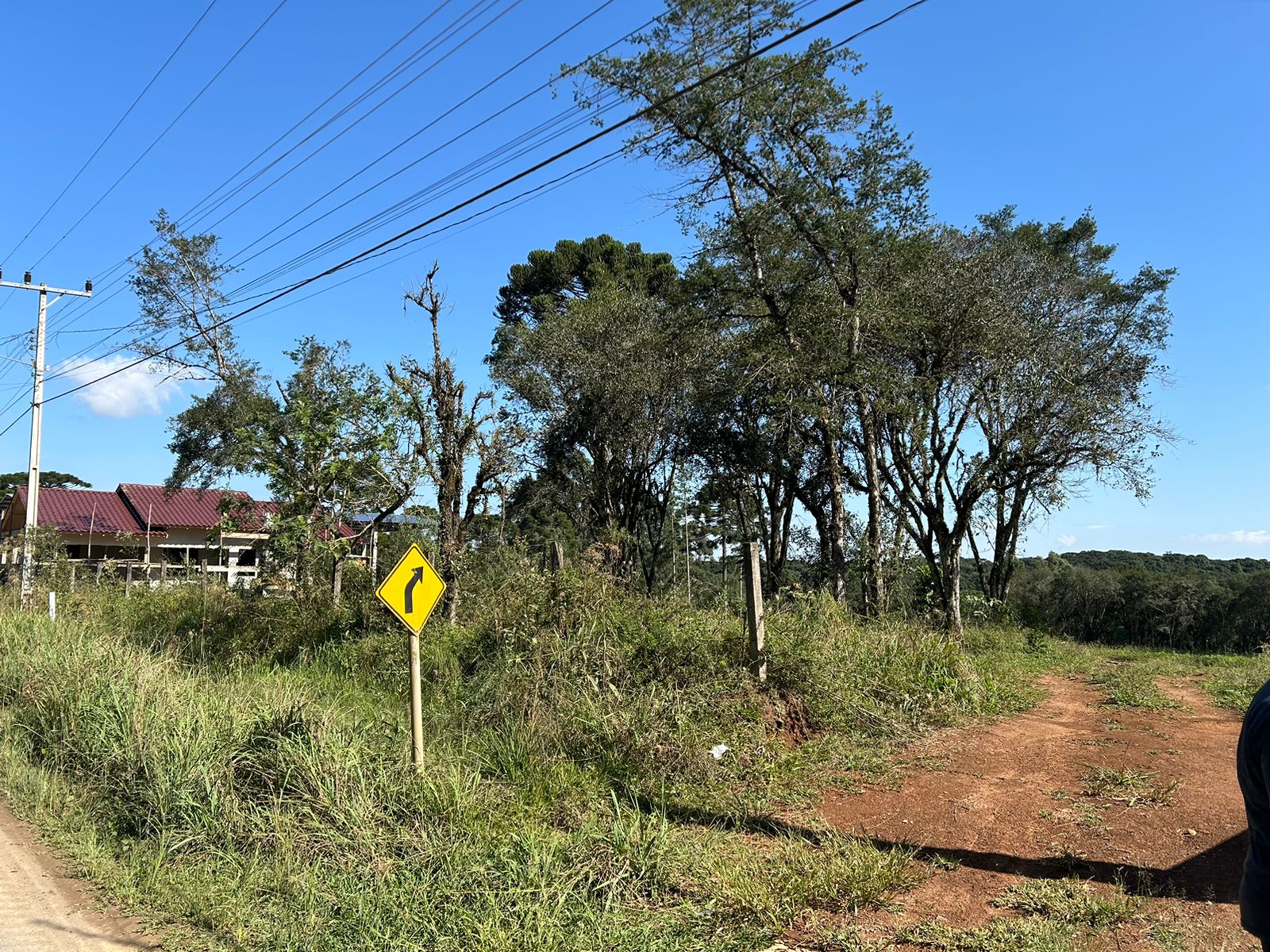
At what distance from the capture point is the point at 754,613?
769 centimetres

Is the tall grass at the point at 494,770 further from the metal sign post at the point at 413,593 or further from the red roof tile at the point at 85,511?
the red roof tile at the point at 85,511

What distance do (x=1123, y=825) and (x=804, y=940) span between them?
8.74 ft

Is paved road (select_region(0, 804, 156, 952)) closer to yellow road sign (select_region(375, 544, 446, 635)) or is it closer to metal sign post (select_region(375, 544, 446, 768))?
metal sign post (select_region(375, 544, 446, 768))

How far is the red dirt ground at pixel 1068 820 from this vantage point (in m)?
4.30

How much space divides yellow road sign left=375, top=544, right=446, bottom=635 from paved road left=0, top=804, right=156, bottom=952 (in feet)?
8.36

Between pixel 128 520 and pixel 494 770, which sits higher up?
pixel 128 520

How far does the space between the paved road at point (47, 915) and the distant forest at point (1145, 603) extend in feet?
80.6

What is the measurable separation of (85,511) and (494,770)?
35036 mm

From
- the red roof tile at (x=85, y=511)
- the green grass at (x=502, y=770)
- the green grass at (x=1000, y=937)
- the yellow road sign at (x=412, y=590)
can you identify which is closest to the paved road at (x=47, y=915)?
the green grass at (x=502, y=770)

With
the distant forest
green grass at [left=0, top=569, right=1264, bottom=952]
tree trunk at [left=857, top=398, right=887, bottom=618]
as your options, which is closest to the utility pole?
green grass at [left=0, top=569, right=1264, bottom=952]

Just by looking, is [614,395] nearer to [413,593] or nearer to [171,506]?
[413,593]

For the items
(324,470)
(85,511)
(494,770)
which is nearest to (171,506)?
(85,511)

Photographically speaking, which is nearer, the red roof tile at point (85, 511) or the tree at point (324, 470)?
the tree at point (324, 470)

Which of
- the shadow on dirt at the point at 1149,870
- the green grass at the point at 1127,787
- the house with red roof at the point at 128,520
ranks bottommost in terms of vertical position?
the shadow on dirt at the point at 1149,870
